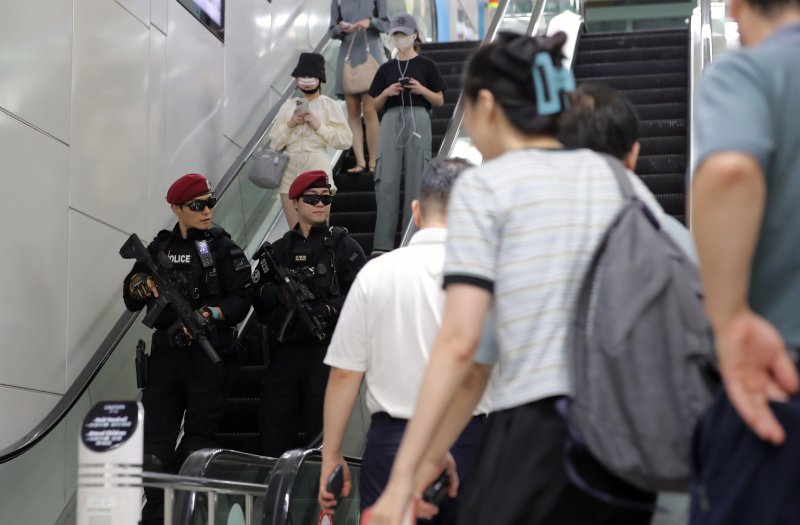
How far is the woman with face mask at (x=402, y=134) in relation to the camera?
9.14 metres

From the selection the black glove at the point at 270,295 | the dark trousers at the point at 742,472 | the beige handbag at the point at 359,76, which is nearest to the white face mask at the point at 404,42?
the beige handbag at the point at 359,76

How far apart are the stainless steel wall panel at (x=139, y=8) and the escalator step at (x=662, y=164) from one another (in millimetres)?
4304

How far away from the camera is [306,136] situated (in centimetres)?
954

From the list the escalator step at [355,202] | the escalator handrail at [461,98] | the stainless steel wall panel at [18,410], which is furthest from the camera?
the escalator step at [355,202]

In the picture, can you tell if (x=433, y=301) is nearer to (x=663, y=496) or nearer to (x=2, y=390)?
(x=663, y=496)

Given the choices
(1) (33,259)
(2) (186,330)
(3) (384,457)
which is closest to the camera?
(3) (384,457)

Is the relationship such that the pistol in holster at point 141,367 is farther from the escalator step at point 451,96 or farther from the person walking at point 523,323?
the escalator step at point 451,96

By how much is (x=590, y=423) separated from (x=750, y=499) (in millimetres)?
323

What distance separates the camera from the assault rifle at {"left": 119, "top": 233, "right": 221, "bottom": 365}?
22.8ft

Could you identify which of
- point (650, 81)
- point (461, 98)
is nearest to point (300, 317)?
point (461, 98)

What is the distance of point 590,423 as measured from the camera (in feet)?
6.80

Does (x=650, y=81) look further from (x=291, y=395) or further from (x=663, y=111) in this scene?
(x=291, y=395)

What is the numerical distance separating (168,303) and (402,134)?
297 centimetres

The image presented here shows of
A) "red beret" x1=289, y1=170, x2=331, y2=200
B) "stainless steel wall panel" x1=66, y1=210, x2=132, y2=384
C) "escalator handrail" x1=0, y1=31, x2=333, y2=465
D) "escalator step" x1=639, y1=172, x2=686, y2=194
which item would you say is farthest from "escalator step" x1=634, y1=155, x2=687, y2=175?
"stainless steel wall panel" x1=66, y1=210, x2=132, y2=384
